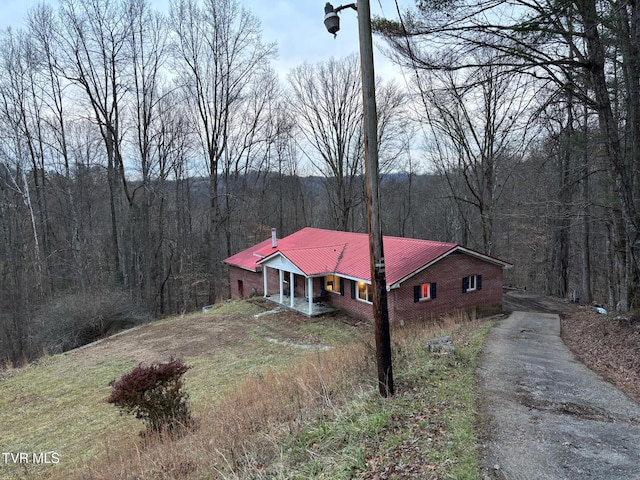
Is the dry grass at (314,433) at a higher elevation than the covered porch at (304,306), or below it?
higher

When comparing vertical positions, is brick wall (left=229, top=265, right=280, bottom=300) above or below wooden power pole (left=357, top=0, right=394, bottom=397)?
below

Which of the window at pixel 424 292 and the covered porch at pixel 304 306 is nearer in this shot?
the window at pixel 424 292

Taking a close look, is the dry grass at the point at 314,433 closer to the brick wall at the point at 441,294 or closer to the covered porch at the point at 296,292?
the brick wall at the point at 441,294

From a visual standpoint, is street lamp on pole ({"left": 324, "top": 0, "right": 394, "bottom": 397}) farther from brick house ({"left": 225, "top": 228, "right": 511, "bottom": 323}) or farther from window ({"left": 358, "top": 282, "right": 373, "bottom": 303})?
window ({"left": 358, "top": 282, "right": 373, "bottom": 303})

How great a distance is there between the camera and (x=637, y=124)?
8.59 metres

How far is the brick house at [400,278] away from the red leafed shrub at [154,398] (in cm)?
935

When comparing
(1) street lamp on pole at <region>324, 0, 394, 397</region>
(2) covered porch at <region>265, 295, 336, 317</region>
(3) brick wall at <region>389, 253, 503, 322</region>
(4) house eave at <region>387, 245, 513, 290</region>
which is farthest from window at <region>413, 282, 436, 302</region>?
(1) street lamp on pole at <region>324, 0, 394, 397</region>

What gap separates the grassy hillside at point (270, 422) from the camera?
3.98 meters

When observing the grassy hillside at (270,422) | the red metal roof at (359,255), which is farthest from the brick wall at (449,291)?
the grassy hillside at (270,422)

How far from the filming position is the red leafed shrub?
21.5 ft

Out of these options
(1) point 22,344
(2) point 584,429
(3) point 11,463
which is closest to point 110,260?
(1) point 22,344

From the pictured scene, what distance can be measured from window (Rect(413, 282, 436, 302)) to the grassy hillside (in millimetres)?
5160

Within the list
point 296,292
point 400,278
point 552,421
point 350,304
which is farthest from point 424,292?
point 552,421

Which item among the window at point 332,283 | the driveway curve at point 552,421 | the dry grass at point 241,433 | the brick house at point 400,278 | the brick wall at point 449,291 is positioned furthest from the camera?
the window at point 332,283
